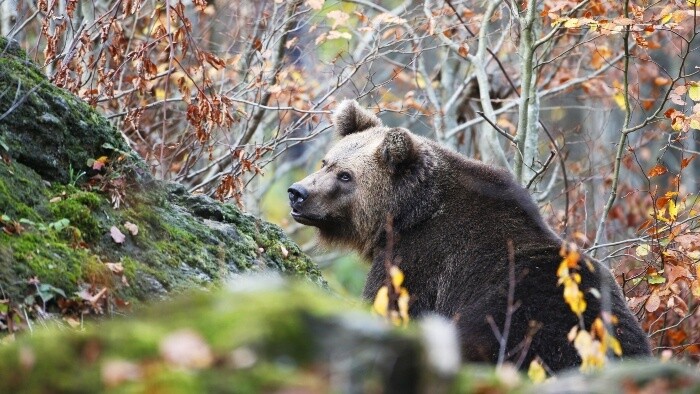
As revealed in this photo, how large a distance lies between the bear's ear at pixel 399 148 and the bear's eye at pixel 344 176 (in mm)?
416

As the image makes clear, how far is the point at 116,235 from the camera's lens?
6.73 m

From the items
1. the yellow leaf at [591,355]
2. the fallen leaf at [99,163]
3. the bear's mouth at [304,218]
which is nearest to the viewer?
the yellow leaf at [591,355]

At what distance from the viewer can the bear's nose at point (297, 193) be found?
8281 mm

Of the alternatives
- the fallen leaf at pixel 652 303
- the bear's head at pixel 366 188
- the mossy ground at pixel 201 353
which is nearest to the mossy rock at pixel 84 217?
the bear's head at pixel 366 188

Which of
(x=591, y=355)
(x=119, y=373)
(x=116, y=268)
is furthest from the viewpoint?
(x=116, y=268)

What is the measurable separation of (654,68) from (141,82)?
11.3 m

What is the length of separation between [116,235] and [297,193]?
202cm

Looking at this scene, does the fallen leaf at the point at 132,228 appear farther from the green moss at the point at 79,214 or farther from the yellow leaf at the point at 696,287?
the yellow leaf at the point at 696,287

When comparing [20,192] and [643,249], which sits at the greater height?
[643,249]

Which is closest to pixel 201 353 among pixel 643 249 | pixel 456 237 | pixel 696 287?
pixel 456 237

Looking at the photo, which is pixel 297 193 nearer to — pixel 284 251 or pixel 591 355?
pixel 284 251

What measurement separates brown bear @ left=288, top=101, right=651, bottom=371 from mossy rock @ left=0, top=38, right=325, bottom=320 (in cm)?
100

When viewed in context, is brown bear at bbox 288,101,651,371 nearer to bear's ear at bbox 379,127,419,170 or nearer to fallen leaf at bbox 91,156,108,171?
bear's ear at bbox 379,127,419,170

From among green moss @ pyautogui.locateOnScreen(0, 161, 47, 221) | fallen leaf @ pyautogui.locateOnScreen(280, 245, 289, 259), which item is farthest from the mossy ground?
fallen leaf @ pyautogui.locateOnScreen(280, 245, 289, 259)
